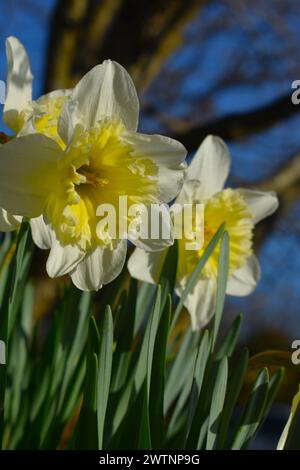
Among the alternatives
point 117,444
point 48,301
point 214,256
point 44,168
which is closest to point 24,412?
point 117,444

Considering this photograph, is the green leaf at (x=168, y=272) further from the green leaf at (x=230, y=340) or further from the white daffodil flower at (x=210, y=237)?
the green leaf at (x=230, y=340)

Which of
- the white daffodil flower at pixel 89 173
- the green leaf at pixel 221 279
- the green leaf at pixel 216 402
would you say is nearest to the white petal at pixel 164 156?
the white daffodil flower at pixel 89 173

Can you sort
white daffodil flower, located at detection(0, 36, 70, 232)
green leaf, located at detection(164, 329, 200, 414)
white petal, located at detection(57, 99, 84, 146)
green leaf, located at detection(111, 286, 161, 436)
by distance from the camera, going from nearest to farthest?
white petal, located at detection(57, 99, 84, 146)
white daffodil flower, located at detection(0, 36, 70, 232)
green leaf, located at detection(111, 286, 161, 436)
green leaf, located at detection(164, 329, 200, 414)

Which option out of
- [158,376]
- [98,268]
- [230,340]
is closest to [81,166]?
[98,268]

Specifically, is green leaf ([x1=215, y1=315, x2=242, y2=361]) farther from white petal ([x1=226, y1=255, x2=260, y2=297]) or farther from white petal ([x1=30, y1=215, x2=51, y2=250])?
white petal ([x1=30, y1=215, x2=51, y2=250])

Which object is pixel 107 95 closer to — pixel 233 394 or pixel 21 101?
pixel 21 101

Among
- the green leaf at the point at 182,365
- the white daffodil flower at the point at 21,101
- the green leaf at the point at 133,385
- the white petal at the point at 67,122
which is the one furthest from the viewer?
the green leaf at the point at 182,365

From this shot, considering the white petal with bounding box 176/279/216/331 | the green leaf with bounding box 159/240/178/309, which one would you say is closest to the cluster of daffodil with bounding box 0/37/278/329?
the green leaf with bounding box 159/240/178/309
